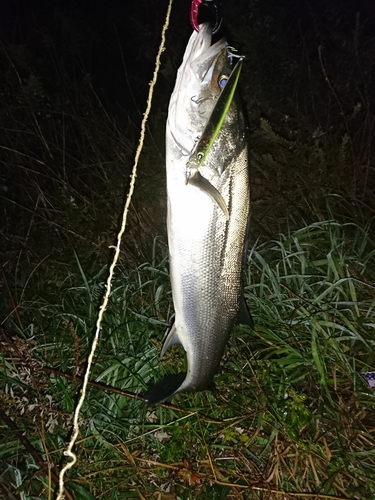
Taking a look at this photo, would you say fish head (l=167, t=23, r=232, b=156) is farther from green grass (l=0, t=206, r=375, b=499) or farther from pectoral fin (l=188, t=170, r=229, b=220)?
green grass (l=0, t=206, r=375, b=499)

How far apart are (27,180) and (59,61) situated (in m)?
1.67

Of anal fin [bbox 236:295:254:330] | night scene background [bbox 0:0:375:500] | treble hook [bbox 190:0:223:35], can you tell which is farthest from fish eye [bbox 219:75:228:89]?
anal fin [bbox 236:295:254:330]

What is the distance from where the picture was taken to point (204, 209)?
1688 millimetres

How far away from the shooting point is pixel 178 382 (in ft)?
6.83

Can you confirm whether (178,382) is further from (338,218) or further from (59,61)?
(59,61)

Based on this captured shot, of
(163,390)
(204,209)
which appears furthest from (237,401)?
(204,209)

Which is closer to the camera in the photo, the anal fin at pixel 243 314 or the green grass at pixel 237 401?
the anal fin at pixel 243 314

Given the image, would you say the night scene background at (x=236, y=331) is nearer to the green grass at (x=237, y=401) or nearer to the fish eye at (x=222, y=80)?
the green grass at (x=237, y=401)

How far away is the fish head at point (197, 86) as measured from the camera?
1534 mm

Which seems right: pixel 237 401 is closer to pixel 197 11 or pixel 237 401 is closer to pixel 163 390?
pixel 163 390

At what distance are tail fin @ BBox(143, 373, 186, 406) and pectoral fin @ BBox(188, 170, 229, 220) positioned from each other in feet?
3.00

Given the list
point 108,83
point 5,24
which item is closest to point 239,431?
point 108,83

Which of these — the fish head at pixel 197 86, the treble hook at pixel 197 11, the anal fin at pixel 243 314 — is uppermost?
the treble hook at pixel 197 11

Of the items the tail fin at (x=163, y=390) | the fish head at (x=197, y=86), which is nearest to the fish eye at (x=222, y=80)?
the fish head at (x=197, y=86)
